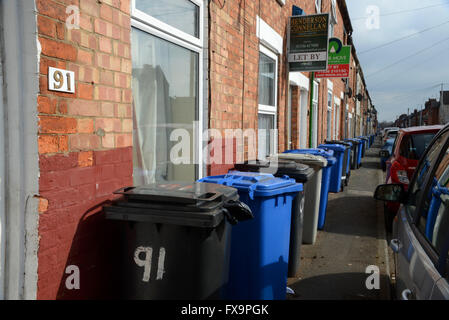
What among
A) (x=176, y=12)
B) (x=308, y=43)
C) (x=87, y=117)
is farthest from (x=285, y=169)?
(x=308, y=43)

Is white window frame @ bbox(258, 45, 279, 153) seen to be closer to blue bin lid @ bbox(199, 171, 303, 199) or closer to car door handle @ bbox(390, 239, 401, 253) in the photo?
blue bin lid @ bbox(199, 171, 303, 199)

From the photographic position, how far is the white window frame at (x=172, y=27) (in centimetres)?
306

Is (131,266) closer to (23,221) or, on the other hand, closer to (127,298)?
(127,298)

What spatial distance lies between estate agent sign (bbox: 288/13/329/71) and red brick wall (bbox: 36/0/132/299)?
5283 mm

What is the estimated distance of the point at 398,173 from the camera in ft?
19.9

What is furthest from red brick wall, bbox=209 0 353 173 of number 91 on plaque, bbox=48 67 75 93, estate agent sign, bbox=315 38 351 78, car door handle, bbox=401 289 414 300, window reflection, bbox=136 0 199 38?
estate agent sign, bbox=315 38 351 78

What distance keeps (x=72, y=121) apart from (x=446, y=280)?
2.16 m

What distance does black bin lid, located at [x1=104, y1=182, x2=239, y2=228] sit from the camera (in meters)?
2.20

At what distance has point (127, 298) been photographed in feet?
7.84

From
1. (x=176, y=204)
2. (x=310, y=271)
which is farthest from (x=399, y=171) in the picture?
(x=176, y=204)

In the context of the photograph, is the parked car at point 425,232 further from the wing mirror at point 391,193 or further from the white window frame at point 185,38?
A: the white window frame at point 185,38

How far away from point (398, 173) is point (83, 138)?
17.1 feet

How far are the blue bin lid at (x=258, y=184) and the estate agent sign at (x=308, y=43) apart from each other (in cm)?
476

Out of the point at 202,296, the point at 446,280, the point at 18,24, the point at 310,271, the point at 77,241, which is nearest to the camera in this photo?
the point at 446,280
